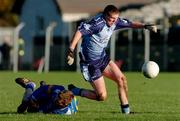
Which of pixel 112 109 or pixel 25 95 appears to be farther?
pixel 112 109

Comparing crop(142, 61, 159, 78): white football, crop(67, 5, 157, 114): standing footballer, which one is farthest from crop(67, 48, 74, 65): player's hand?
crop(142, 61, 159, 78): white football

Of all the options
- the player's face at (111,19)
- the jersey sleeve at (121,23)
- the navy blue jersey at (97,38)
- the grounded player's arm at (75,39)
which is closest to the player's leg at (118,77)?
the navy blue jersey at (97,38)

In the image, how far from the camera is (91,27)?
14.2 m

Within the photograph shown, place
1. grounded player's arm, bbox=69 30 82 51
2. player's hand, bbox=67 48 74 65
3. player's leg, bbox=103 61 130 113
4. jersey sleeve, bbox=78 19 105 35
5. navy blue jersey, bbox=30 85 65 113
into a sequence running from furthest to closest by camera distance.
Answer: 1. player's leg, bbox=103 61 130 113
2. navy blue jersey, bbox=30 85 65 113
3. jersey sleeve, bbox=78 19 105 35
4. grounded player's arm, bbox=69 30 82 51
5. player's hand, bbox=67 48 74 65

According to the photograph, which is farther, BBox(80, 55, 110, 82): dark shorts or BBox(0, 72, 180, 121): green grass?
BBox(80, 55, 110, 82): dark shorts

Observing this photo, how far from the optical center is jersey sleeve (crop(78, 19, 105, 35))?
14.1m

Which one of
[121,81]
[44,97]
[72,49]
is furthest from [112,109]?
[72,49]

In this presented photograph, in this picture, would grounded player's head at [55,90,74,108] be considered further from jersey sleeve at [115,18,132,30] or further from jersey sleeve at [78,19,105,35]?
jersey sleeve at [115,18,132,30]

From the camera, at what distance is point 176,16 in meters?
50.1

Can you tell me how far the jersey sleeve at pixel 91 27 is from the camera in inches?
554

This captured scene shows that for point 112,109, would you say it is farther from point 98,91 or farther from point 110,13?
point 110,13

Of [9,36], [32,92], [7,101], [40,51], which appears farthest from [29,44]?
[32,92]

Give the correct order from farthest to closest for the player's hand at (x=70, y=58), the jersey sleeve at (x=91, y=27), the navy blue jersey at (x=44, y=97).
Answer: the navy blue jersey at (x=44, y=97) → the jersey sleeve at (x=91, y=27) → the player's hand at (x=70, y=58)

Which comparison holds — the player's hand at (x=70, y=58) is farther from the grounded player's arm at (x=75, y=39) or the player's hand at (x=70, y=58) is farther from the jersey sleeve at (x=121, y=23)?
the jersey sleeve at (x=121, y=23)
